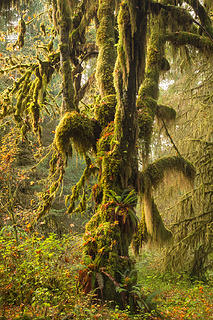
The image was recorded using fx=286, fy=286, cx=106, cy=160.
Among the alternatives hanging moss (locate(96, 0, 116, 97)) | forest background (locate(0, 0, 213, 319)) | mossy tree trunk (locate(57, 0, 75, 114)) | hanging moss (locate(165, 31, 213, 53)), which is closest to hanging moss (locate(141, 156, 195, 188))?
forest background (locate(0, 0, 213, 319))

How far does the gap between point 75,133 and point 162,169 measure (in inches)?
66.9

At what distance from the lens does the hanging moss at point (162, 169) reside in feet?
16.7

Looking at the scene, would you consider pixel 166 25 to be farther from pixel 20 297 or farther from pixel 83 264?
pixel 20 297

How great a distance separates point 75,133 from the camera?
486 centimetres

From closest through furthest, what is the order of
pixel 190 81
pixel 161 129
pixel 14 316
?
pixel 14 316 → pixel 161 129 → pixel 190 81

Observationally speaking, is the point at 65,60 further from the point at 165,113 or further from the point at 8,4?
the point at 165,113

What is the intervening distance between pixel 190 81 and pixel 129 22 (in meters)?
4.81

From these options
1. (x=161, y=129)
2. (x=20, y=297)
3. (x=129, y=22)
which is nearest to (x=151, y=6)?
(x=129, y=22)

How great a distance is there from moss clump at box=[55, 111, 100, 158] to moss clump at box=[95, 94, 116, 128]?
23cm

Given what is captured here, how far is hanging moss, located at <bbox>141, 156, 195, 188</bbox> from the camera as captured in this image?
5.08m

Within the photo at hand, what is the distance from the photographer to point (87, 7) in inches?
253

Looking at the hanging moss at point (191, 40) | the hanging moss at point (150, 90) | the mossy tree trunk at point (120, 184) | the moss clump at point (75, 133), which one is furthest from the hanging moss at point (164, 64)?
the moss clump at point (75, 133)

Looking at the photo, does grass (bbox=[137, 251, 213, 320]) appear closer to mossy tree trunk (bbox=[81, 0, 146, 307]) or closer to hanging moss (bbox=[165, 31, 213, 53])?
mossy tree trunk (bbox=[81, 0, 146, 307])

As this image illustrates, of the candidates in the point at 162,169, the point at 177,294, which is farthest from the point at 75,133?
the point at 177,294
